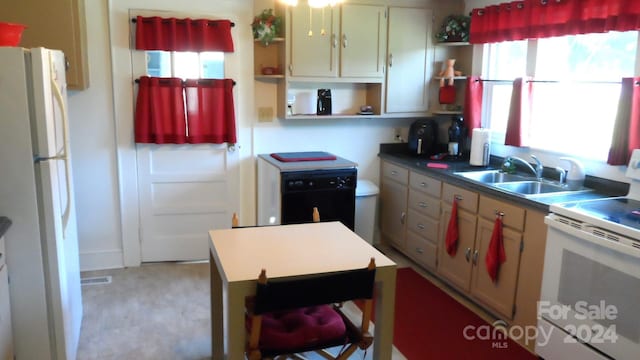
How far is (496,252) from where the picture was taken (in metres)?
3.25

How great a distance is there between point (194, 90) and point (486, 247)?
98.4 inches

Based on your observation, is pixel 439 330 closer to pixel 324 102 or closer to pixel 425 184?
pixel 425 184

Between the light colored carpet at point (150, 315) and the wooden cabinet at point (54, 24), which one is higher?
the wooden cabinet at point (54, 24)

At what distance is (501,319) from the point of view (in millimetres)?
3357

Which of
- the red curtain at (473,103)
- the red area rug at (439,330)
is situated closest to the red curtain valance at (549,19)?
the red curtain at (473,103)

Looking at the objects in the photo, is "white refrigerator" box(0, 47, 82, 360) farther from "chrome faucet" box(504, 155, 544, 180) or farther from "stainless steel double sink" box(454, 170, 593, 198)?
"chrome faucet" box(504, 155, 544, 180)

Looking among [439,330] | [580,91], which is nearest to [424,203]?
[439,330]

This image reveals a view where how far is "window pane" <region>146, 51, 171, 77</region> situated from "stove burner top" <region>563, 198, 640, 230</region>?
3028mm

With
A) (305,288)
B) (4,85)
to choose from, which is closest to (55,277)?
(4,85)

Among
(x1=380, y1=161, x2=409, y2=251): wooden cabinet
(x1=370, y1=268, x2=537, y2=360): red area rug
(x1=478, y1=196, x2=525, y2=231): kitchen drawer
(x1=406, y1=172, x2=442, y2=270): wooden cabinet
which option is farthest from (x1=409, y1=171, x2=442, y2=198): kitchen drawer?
(x1=370, y1=268, x2=537, y2=360): red area rug

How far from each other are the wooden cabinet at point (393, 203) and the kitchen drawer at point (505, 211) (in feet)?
3.29

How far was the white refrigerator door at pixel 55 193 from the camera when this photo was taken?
7.70 feet

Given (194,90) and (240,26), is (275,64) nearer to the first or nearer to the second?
(240,26)

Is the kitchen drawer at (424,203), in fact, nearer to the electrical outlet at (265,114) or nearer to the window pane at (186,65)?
the electrical outlet at (265,114)
